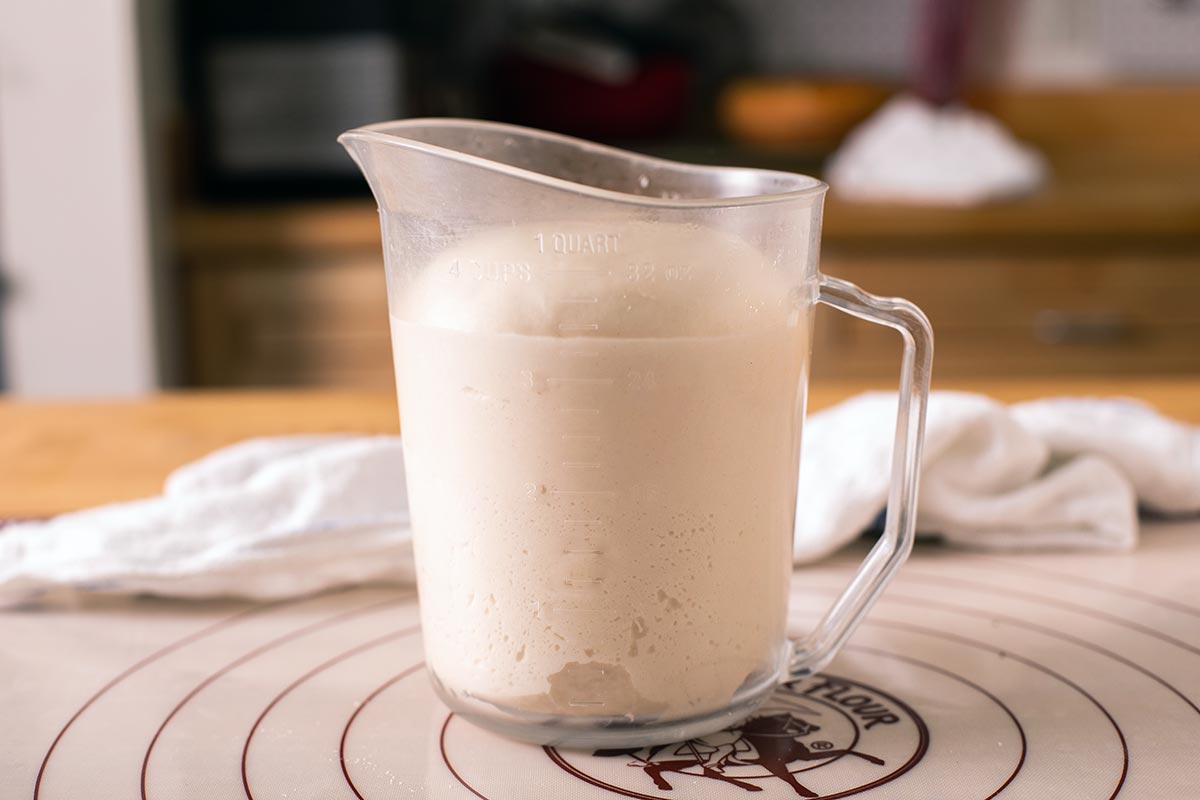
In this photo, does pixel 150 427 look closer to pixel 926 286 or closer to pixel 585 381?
pixel 585 381

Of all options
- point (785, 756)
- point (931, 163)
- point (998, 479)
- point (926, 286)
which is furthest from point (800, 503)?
point (931, 163)

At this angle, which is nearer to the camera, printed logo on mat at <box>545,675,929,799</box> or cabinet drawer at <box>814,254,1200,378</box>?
printed logo on mat at <box>545,675,929,799</box>

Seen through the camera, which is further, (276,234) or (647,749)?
(276,234)

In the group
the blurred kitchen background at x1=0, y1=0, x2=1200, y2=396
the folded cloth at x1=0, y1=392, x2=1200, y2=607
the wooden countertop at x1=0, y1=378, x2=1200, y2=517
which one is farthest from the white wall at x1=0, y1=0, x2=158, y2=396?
the folded cloth at x1=0, y1=392, x2=1200, y2=607

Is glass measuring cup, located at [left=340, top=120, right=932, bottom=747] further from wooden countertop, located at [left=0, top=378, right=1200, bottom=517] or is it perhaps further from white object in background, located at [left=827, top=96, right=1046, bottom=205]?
white object in background, located at [left=827, top=96, right=1046, bottom=205]

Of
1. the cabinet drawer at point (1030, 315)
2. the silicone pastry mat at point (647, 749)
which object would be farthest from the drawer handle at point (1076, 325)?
the silicone pastry mat at point (647, 749)

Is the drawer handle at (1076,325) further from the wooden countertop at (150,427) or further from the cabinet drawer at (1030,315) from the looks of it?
the wooden countertop at (150,427)
